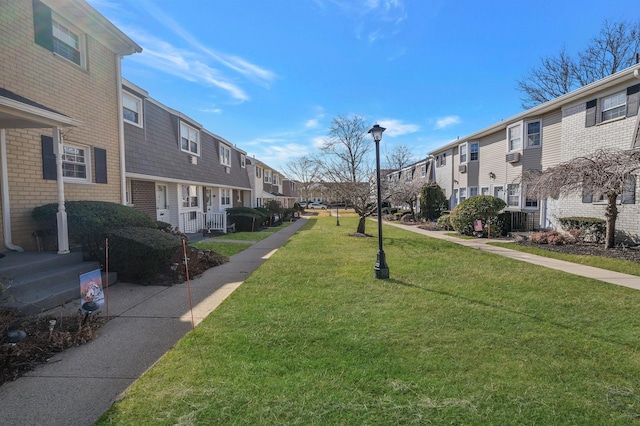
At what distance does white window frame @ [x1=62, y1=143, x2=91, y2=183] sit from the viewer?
25.9 ft

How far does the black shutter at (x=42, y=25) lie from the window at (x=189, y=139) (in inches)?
320

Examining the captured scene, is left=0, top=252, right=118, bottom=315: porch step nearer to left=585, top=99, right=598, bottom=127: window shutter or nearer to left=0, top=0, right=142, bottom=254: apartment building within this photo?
left=0, top=0, right=142, bottom=254: apartment building

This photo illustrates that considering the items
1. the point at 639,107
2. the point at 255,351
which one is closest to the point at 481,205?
the point at 639,107

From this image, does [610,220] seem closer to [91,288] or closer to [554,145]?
[554,145]

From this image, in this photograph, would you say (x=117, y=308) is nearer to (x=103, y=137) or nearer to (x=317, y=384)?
(x=317, y=384)

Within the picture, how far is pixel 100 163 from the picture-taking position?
28.7ft

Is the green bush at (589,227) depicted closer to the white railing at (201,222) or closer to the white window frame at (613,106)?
the white window frame at (613,106)

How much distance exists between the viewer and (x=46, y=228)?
6.55 metres

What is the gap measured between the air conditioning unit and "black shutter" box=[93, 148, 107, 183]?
17440 millimetres

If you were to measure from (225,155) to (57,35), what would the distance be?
14239mm

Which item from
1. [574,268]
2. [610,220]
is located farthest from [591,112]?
[574,268]

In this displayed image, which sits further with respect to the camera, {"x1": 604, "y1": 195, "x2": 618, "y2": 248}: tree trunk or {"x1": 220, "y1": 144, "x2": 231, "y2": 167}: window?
{"x1": 220, "y1": 144, "x2": 231, "y2": 167}: window

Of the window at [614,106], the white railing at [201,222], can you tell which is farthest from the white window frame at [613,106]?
the white railing at [201,222]

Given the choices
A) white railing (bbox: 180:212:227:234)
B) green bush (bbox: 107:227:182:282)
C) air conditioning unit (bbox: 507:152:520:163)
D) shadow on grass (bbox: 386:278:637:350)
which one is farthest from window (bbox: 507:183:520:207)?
green bush (bbox: 107:227:182:282)
